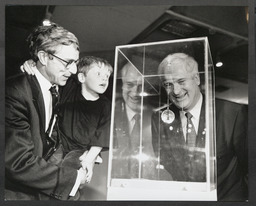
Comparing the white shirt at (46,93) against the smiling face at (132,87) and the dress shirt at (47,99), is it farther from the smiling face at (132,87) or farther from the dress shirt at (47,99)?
the smiling face at (132,87)

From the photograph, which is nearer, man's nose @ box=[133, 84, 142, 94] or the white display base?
the white display base

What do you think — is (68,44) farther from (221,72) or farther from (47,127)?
(221,72)

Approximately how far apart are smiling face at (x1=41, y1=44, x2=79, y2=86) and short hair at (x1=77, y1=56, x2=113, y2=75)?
5 centimetres

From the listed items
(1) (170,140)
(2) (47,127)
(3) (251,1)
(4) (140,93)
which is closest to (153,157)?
(1) (170,140)

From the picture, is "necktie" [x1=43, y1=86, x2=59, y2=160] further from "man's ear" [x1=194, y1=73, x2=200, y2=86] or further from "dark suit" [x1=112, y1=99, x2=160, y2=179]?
"man's ear" [x1=194, y1=73, x2=200, y2=86]

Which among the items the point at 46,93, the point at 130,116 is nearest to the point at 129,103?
the point at 130,116

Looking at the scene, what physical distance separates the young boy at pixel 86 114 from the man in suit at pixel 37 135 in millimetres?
66

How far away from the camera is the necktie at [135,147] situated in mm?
2883

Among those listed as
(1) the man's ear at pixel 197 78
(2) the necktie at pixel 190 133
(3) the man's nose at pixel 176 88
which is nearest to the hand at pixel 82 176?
(2) the necktie at pixel 190 133

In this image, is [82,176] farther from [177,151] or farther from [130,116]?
[177,151]

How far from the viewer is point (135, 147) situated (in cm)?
291

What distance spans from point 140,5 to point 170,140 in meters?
1.17

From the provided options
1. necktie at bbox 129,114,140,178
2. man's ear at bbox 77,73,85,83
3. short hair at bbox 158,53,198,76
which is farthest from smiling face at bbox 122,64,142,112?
man's ear at bbox 77,73,85,83

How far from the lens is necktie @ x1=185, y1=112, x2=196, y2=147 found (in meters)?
2.90
